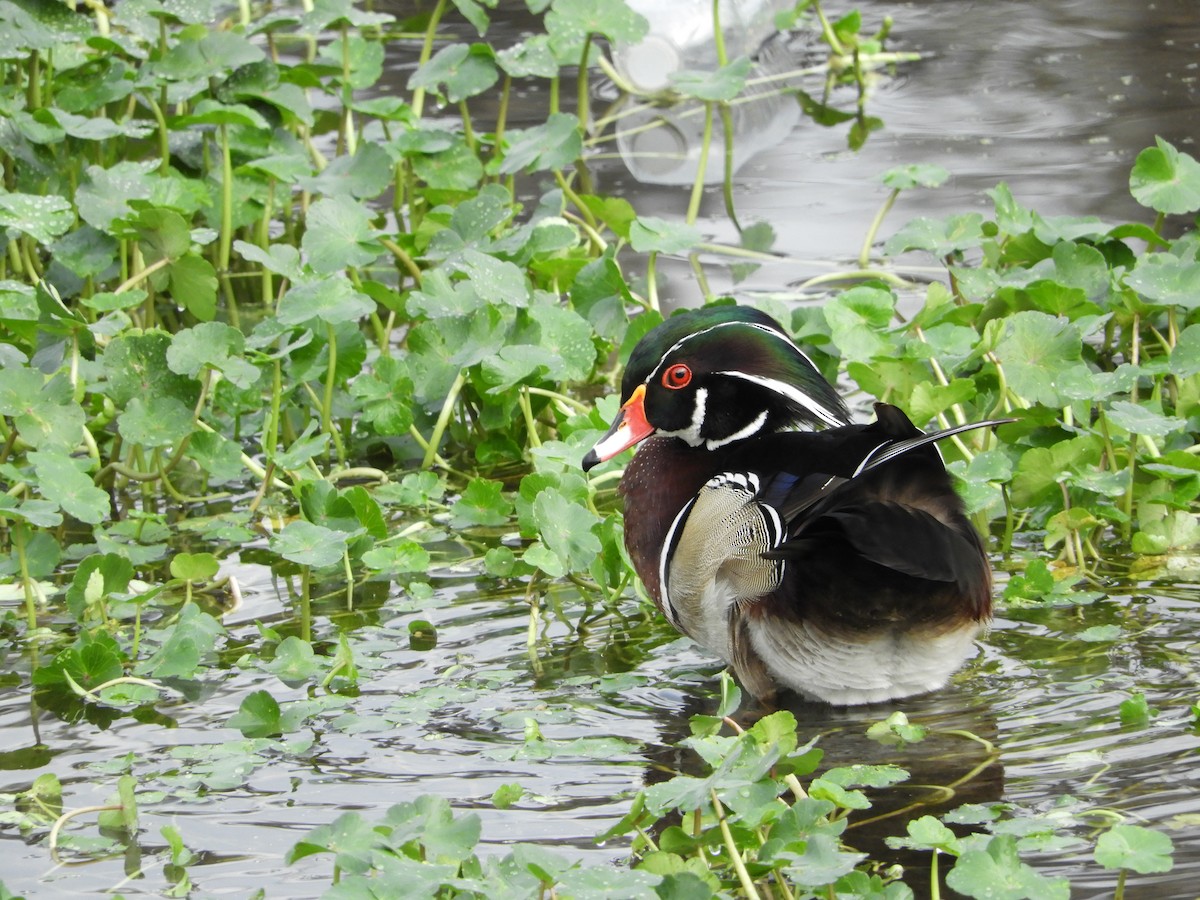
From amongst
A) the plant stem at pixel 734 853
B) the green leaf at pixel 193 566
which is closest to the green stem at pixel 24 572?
the green leaf at pixel 193 566

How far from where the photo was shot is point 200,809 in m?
2.85

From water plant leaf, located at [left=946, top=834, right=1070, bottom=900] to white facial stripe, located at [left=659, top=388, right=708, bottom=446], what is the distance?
1.33 m

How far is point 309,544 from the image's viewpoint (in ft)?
11.5

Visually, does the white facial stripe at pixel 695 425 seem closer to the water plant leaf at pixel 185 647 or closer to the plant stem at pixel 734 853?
the water plant leaf at pixel 185 647

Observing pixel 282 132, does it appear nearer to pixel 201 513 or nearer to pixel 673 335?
pixel 201 513

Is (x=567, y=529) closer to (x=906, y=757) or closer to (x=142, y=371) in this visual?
(x=906, y=757)

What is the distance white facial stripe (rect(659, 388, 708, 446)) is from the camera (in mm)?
3453

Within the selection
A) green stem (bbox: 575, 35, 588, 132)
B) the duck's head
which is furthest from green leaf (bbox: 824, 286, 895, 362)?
green stem (bbox: 575, 35, 588, 132)

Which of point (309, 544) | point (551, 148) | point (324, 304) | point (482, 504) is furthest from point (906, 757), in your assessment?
point (551, 148)

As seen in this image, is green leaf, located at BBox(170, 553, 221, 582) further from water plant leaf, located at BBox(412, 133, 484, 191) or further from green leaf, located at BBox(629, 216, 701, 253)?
water plant leaf, located at BBox(412, 133, 484, 191)

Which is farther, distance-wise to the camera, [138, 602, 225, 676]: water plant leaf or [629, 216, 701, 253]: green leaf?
[629, 216, 701, 253]: green leaf

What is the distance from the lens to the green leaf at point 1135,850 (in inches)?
89.8

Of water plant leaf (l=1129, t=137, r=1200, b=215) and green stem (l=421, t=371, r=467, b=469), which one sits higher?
water plant leaf (l=1129, t=137, r=1200, b=215)

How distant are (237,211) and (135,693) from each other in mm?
2227
